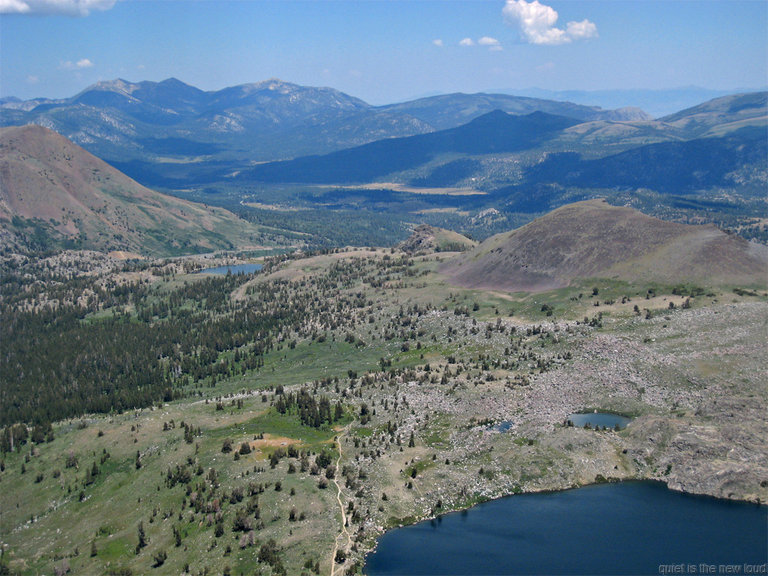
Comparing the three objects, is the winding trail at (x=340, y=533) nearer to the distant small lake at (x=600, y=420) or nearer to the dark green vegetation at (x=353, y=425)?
the dark green vegetation at (x=353, y=425)

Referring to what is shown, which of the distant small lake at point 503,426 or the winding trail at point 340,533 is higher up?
the distant small lake at point 503,426

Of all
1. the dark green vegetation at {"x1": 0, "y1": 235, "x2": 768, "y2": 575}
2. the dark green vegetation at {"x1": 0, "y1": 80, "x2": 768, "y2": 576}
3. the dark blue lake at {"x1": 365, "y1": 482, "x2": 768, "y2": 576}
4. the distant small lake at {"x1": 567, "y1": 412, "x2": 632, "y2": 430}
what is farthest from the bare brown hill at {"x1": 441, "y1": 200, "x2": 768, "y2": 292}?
the dark blue lake at {"x1": 365, "y1": 482, "x2": 768, "y2": 576}

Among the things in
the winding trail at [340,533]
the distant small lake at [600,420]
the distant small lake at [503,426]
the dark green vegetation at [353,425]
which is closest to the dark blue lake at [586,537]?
the winding trail at [340,533]

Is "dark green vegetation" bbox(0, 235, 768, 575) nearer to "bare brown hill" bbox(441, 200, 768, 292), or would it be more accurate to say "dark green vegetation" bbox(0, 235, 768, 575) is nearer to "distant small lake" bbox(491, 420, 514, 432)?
"distant small lake" bbox(491, 420, 514, 432)

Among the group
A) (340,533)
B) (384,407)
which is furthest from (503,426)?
(340,533)

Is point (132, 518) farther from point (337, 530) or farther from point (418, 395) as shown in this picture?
point (418, 395)

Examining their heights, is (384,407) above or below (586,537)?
above

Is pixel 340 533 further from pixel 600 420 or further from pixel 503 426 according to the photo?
pixel 600 420
